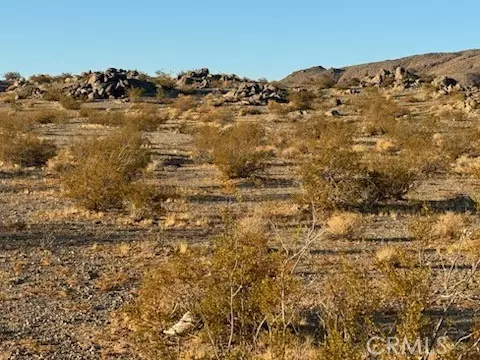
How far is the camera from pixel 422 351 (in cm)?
476

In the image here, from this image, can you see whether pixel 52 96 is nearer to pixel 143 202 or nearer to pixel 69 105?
pixel 69 105

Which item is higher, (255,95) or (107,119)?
(255,95)

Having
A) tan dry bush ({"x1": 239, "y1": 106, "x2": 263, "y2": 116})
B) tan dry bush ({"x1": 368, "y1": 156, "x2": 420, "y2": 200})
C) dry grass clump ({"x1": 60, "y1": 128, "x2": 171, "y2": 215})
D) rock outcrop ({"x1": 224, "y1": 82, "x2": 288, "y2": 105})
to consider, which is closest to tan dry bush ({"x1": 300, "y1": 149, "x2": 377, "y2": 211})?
tan dry bush ({"x1": 368, "y1": 156, "x2": 420, "y2": 200})

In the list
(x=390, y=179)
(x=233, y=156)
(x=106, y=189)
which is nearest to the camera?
(x=106, y=189)

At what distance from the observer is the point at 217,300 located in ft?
22.1

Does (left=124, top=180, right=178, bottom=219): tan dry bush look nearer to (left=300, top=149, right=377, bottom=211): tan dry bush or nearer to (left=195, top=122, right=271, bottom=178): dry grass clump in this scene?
(left=300, top=149, right=377, bottom=211): tan dry bush

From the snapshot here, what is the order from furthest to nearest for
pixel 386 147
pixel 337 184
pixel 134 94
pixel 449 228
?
pixel 134 94 → pixel 386 147 → pixel 337 184 → pixel 449 228

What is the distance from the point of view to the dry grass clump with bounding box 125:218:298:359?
6012 mm

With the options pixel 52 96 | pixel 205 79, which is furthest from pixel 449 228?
pixel 205 79

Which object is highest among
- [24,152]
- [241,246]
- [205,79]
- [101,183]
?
[205,79]

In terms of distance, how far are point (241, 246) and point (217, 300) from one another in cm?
60

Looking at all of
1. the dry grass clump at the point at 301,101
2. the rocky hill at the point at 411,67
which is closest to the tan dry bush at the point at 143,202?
the dry grass clump at the point at 301,101

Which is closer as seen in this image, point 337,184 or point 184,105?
point 337,184

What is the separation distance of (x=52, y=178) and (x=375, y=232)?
424 inches
